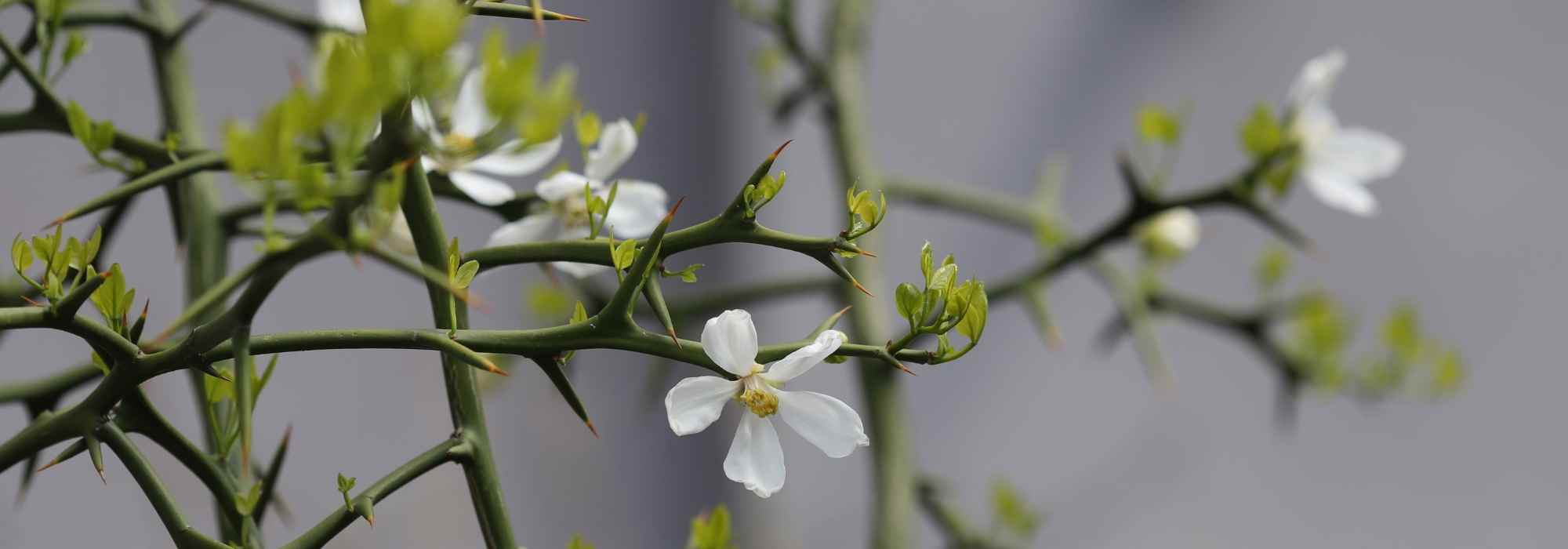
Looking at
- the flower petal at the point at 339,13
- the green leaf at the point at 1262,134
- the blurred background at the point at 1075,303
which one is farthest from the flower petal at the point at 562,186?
the blurred background at the point at 1075,303

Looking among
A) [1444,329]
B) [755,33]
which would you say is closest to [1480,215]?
[1444,329]

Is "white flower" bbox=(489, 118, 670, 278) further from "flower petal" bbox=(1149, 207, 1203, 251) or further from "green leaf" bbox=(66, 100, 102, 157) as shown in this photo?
"flower petal" bbox=(1149, 207, 1203, 251)

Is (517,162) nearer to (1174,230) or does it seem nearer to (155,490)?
(155,490)

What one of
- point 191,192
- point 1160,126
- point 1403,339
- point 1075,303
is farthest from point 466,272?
point 1075,303

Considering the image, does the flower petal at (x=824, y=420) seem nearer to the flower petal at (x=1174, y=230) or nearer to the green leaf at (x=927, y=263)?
the green leaf at (x=927, y=263)

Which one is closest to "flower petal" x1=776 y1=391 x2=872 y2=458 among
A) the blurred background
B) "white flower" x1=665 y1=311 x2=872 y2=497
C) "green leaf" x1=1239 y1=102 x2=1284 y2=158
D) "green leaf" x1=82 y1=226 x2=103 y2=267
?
"white flower" x1=665 y1=311 x2=872 y2=497

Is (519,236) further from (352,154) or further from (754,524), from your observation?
(754,524)
